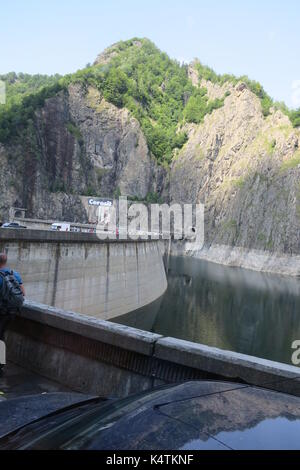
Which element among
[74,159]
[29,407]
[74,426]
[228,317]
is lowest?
[228,317]

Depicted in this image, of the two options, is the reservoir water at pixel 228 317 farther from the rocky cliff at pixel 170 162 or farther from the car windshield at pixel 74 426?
the rocky cliff at pixel 170 162

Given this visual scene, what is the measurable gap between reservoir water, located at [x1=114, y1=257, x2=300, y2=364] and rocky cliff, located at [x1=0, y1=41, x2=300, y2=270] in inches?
1712

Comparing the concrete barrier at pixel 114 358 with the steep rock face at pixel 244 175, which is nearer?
the concrete barrier at pixel 114 358

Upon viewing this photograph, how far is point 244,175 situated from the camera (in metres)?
113

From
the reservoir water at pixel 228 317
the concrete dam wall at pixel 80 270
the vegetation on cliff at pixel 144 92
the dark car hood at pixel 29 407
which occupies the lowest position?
the reservoir water at pixel 228 317

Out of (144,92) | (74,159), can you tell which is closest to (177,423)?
(74,159)

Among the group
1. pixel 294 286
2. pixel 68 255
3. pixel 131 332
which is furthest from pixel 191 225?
pixel 131 332

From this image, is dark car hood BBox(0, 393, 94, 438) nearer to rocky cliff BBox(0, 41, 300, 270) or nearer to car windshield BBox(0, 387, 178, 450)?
car windshield BBox(0, 387, 178, 450)

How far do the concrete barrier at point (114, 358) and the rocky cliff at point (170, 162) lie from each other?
87831mm

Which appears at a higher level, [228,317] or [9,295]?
[9,295]

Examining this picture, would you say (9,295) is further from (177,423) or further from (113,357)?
(177,423)

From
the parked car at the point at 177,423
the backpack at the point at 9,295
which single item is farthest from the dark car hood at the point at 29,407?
the backpack at the point at 9,295

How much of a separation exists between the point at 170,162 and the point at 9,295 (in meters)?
138

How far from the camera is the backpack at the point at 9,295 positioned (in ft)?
18.4
